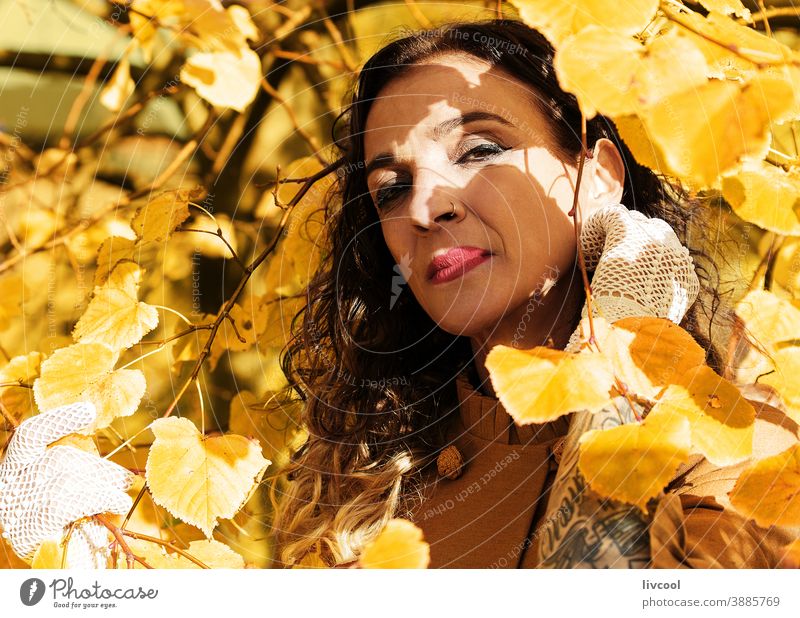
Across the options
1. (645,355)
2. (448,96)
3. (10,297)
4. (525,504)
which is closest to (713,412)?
(645,355)

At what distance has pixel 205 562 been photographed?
0.54m

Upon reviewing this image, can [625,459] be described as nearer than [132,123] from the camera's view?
Yes

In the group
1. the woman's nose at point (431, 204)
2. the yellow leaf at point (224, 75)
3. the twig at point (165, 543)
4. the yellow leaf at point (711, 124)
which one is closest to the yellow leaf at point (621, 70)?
the yellow leaf at point (711, 124)

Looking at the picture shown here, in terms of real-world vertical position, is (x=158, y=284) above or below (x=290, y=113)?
below

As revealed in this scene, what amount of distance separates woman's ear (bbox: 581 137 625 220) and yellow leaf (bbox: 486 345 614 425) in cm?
17

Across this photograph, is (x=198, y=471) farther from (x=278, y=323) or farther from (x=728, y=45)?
Answer: (x=728, y=45)

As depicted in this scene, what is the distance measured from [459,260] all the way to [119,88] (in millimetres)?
281

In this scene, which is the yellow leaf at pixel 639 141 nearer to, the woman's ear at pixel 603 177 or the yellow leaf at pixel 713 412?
the woman's ear at pixel 603 177

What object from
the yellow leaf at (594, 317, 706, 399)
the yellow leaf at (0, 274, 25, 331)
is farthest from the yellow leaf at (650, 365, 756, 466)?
the yellow leaf at (0, 274, 25, 331)

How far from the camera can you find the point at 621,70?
0.44m

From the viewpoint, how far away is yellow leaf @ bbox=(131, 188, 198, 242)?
62cm
